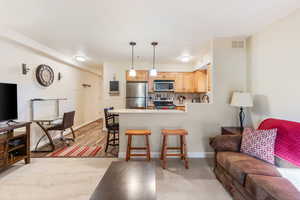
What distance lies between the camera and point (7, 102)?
277 centimetres

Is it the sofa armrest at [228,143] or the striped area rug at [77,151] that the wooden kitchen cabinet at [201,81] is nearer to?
the sofa armrest at [228,143]

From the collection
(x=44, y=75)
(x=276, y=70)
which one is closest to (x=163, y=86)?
(x=276, y=70)

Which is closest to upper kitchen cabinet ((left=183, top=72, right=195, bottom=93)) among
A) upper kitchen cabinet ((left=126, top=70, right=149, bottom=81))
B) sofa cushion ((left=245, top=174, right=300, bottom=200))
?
upper kitchen cabinet ((left=126, top=70, right=149, bottom=81))

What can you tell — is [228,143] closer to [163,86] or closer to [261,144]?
[261,144]

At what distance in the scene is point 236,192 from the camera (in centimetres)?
189

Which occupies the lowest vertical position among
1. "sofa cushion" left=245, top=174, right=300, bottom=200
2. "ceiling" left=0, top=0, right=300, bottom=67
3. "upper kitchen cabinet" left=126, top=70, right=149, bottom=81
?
"sofa cushion" left=245, top=174, right=300, bottom=200

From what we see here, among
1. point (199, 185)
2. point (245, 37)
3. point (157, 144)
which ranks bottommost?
point (199, 185)

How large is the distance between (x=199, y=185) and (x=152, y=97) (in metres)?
3.92

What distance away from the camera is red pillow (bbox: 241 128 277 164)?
201cm

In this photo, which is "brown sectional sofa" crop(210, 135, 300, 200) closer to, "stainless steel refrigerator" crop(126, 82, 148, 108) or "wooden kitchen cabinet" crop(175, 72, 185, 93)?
"stainless steel refrigerator" crop(126, 82, 148, 108)

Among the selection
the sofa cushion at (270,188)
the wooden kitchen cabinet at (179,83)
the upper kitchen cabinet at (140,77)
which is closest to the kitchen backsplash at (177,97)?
the wooden kitchen cabinet at (179,83)

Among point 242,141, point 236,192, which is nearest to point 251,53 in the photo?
point 242,141

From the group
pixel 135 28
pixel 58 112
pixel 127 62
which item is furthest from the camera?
pixel 127 62

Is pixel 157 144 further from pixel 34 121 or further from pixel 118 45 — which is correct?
pixel 34 121
